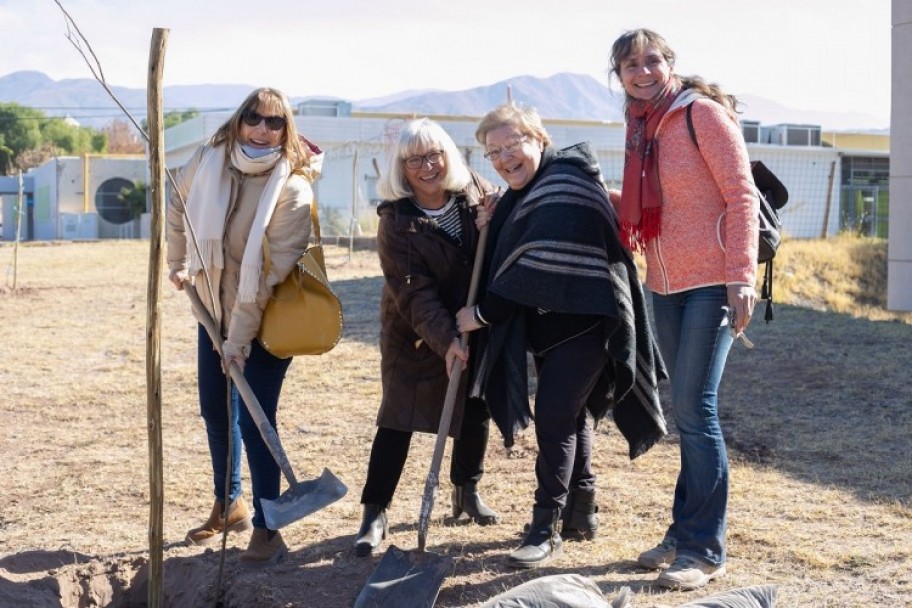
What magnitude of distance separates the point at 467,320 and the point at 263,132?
1.03 metres

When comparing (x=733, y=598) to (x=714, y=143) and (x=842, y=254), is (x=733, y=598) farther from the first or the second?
(x=842, y=254)

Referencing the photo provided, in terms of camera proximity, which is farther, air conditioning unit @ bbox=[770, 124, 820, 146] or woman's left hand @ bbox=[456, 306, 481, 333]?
air conditioning unit @ bbox=[770, 124, 820, 146]

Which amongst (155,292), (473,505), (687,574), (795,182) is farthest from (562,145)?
(155,292)

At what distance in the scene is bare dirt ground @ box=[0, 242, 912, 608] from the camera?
14.0 feet

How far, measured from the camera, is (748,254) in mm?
3801

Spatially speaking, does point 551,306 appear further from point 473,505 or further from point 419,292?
point 473,505

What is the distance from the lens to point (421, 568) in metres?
4.03

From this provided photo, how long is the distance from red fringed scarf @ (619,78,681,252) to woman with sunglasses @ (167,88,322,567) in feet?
4.05

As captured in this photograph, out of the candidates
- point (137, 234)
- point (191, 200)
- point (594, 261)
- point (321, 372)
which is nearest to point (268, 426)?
point (191, 200)

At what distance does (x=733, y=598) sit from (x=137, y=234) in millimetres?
46217

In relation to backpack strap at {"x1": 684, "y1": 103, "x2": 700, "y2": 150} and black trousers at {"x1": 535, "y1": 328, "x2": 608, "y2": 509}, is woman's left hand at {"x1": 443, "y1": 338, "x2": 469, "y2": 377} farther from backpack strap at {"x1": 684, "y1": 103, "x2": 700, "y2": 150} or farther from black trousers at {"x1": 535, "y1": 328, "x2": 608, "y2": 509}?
backpack strap at {"x1": 684, "y1": 103, "x2": 700, "y2": 150}

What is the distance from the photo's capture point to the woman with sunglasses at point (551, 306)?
162 inches

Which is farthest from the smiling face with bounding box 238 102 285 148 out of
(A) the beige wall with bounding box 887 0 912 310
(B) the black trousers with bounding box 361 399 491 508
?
(A) the beige wall with bounding box 887 0 912 310

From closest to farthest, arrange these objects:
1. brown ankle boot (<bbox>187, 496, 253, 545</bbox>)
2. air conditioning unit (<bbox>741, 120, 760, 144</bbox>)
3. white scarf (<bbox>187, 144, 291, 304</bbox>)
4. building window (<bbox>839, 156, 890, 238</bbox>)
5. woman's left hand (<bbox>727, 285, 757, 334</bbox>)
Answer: woman's left hand (<bbox>727, 285, 757, 334</bbox>)
white scarf (<bbox>187, 144, 291, 304</bbox>)
brown ankle boot (<bbox>187, 496, 253, 545</bbox>)
building window (<bbox>839, 156, 890, 238</bbox>)
air conditioning unit (<bbox>741, 120, 760, 144</bbox>)
